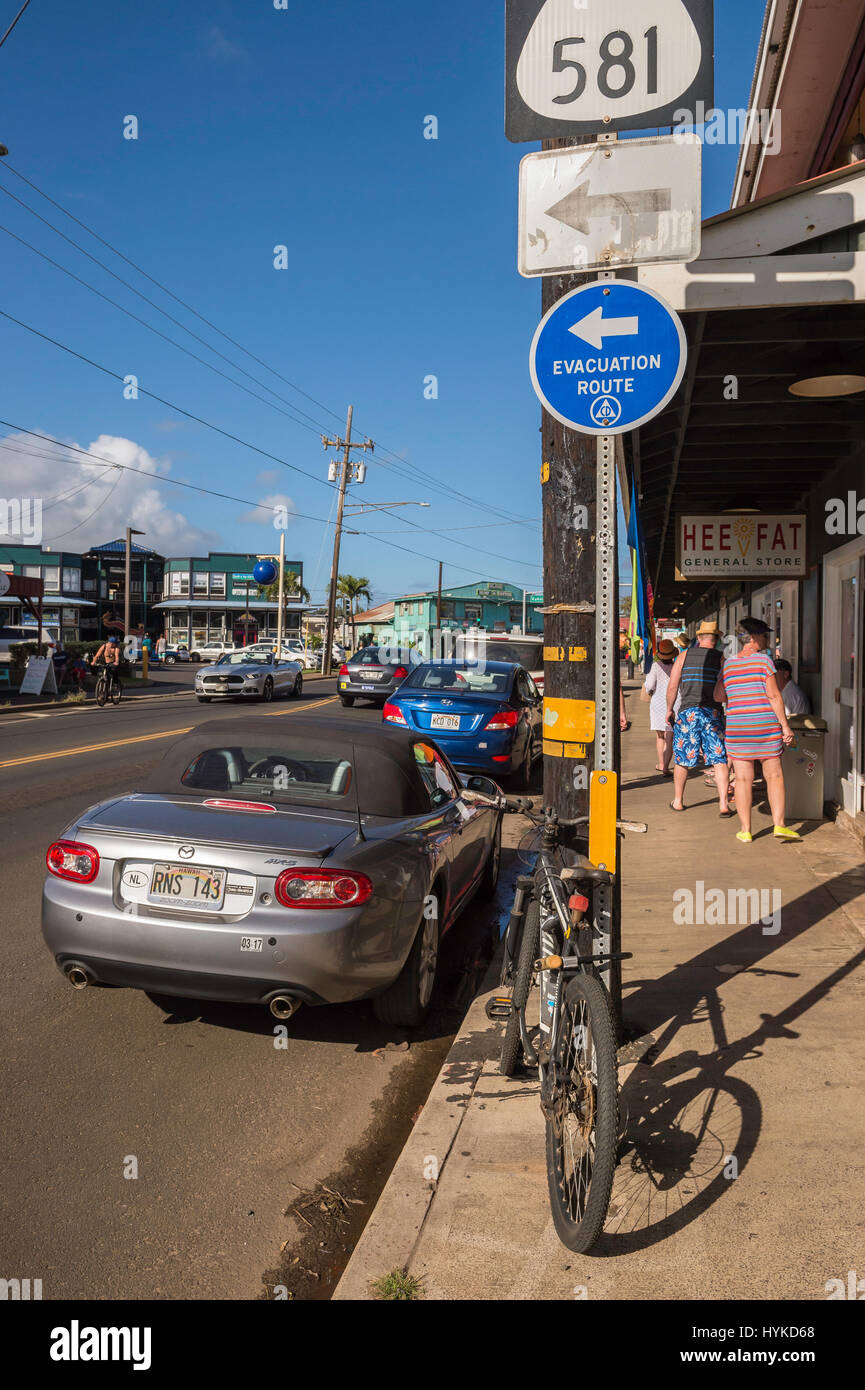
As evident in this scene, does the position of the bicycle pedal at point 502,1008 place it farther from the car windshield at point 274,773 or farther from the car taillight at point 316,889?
the car windshield at point 274,773

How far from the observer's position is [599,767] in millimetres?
3943

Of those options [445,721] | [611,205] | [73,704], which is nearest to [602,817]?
[611,205]

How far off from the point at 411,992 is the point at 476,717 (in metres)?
7.14

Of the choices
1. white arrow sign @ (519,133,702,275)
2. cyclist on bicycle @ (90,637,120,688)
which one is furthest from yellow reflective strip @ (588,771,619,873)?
cyclist on bicycle @ (90,637,120,688)

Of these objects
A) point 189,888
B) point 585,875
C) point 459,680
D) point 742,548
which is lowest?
point 189,888

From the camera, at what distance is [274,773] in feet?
17.3

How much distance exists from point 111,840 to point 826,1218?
9.80 ft

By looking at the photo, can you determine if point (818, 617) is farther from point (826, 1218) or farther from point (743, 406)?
point (826, 1218)

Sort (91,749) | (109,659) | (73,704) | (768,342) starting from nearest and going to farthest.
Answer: (768,342) → (91,749) → (109,659) → (73,704)

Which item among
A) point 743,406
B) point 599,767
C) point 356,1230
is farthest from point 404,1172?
point 743,406

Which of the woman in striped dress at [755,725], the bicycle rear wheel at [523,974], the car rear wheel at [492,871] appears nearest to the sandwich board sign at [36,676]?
the woman in striped dress at [755,725]

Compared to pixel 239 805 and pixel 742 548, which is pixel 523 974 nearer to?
pixel 239 805

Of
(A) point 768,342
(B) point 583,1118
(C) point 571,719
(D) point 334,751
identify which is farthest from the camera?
(A) point 768,342

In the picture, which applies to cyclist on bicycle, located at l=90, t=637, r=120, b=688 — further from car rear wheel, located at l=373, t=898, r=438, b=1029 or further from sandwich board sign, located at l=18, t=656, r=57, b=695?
car rear wheel, located at l=373, t=898, r=438, b=1029
